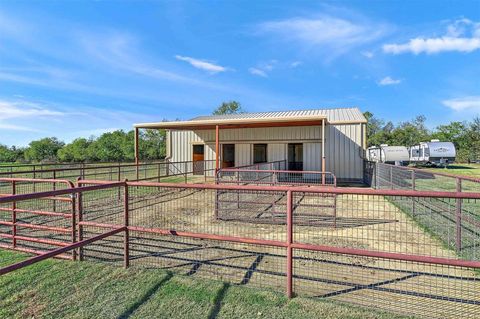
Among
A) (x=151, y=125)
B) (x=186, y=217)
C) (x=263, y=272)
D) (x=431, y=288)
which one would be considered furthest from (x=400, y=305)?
(x=151, y=125)

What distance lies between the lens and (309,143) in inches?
596

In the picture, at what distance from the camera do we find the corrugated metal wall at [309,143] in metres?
14.3

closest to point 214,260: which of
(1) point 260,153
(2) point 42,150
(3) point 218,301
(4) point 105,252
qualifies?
(3) point 218,301

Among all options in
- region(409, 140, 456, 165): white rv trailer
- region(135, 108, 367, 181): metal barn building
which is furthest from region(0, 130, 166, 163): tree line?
region(409, 140, 456, 165): white rv trailer

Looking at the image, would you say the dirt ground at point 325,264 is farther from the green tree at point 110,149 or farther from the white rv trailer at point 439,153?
the green tree at point 110,149

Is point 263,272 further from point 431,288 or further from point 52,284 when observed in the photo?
point 52,284

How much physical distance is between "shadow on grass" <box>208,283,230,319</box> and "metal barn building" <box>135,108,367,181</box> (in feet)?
30.2

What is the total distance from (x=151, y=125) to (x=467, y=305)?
1271 cm

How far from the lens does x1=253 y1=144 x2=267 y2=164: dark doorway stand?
16.3 meters

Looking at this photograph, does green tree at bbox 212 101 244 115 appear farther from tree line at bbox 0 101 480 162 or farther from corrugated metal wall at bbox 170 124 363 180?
corrugated metal wall at bbox 170 124 363 180

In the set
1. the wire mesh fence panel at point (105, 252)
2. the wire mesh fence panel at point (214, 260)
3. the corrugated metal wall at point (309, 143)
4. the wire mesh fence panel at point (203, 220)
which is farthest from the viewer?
the corrugated metal wall at point (309, 143)

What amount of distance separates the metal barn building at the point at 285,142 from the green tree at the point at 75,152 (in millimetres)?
29249

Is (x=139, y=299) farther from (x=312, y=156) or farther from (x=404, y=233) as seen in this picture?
(x=312, y=156)

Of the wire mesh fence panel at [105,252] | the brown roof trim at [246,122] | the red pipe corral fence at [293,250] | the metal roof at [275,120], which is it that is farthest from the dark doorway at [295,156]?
the wire mesh fence panel at [105,252]
